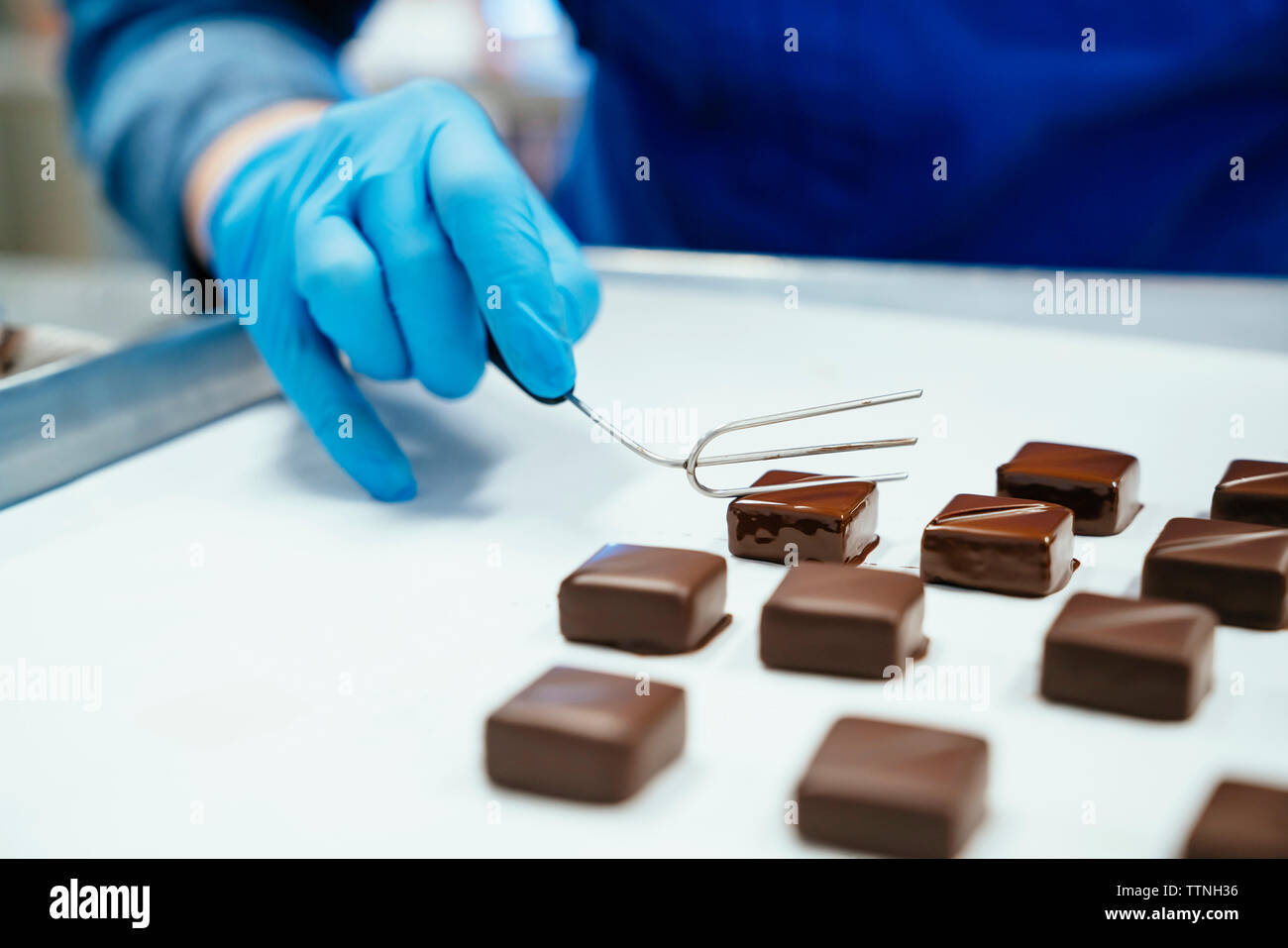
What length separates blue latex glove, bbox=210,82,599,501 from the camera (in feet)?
3.77

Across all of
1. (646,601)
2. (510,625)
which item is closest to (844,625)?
(646,601)

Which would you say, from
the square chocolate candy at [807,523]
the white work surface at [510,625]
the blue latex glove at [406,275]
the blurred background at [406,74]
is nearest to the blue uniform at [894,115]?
the white work surface at [510,625]

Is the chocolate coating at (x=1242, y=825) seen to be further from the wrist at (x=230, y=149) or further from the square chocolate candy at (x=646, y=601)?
the wrist at (x=230, y=149)

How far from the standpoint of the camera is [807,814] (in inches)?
27.3

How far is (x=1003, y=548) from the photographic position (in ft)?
3.19

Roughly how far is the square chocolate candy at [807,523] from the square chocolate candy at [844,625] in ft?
0.41

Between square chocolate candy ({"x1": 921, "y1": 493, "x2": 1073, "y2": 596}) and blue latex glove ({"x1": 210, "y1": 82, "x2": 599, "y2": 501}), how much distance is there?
39 cm

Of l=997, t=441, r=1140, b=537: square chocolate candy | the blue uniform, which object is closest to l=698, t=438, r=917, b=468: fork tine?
l=997, t=441, r=1140, b=537: square chocolate candy

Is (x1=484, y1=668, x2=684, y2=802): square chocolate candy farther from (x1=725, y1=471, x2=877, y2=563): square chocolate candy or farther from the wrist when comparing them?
the wrist

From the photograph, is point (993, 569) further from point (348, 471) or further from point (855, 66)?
point (855, 66)
